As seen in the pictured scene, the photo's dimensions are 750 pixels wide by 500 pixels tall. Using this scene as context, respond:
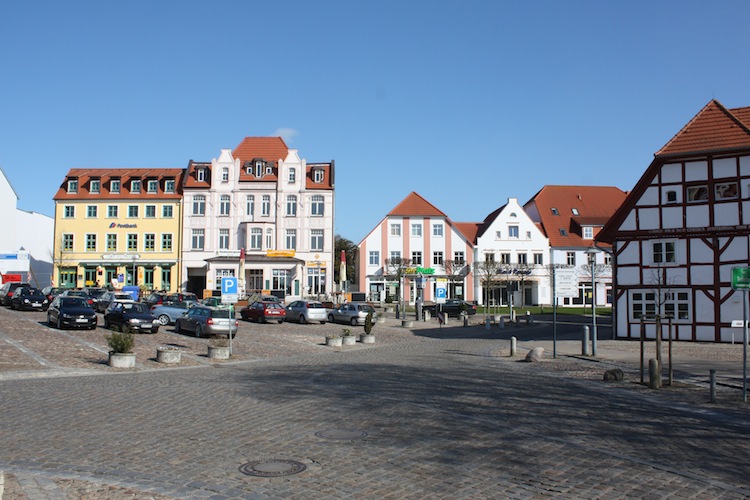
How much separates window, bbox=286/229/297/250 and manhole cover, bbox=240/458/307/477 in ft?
201

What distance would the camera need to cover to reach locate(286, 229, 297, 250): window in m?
69.4

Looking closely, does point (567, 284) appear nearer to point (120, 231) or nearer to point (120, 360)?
point (120, 360)

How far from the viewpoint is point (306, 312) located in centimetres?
4184

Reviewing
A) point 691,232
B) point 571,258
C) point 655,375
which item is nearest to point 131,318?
point 655,375

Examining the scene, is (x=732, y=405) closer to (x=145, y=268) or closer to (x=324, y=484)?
(x=324, y=484)

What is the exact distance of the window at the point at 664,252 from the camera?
34.2 metres

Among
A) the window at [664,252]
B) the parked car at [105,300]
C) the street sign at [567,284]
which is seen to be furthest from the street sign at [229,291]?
the window at [664,252]

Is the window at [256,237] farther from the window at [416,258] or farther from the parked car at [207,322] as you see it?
the parked car at [207,322]

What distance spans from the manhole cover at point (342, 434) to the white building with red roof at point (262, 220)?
188ft

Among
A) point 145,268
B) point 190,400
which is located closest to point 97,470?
point 190,400

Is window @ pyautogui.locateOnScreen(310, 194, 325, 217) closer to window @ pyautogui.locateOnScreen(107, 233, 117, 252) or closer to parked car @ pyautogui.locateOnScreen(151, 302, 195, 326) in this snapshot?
window @ pyautogui.locateOnScreen(107, 233, 117, 252)

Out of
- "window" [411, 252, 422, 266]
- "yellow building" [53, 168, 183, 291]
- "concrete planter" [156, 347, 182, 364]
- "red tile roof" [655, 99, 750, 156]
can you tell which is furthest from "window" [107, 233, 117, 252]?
"red tile roof" [655, 99, 750, 156]

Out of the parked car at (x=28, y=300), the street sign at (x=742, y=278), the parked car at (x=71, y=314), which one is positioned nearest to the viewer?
the street sign at (x=742, y=278)

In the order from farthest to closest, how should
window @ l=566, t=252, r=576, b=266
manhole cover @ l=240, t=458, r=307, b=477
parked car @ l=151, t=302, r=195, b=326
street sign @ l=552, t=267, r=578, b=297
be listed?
window @ l=566, t=252, r=576, b=266
parked car @ l=151, t=302, r=195, b=326
street sign @ l=552, t=267, r=578, b=297
manhole cover @ l=240, t=458, r=307, b=477
